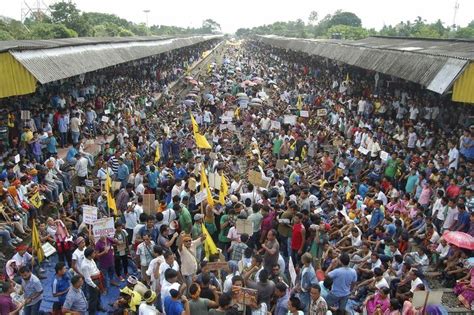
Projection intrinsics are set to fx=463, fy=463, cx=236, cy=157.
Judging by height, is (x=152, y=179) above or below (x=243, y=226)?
below

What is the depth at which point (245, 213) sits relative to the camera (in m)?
8.27

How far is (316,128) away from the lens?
18.1 metres

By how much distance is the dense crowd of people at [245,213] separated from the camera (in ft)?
20.3

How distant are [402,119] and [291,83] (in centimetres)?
1407

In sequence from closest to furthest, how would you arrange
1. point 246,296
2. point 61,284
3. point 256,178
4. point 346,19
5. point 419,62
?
point 246,296
point 61,284
point 256,178
point 419,62
point 346,19

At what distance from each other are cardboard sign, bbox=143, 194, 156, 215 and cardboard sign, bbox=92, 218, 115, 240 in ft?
3.83

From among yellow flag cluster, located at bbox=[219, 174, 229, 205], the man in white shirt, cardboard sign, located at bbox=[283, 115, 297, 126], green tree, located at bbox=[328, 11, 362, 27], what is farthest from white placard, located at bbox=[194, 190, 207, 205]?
green tree, located at bbox=[328, 11, 362, 27]

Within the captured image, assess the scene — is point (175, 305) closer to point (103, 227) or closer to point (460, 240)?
point (103, 227)

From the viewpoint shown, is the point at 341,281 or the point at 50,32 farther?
the point at 50,32

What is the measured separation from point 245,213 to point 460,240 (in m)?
3.62

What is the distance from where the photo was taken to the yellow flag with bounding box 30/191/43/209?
945 centimetres

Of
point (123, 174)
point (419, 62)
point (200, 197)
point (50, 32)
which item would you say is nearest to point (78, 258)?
point (200, 197)

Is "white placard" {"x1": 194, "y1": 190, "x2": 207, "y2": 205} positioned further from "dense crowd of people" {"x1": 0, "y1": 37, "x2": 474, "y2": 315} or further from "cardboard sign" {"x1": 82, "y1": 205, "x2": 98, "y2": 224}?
"cardboard sign" {"x1": 82, "y1": 205, "x2": 98, "y2": 224}

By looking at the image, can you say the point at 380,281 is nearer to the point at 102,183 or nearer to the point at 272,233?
the point at 272,233
